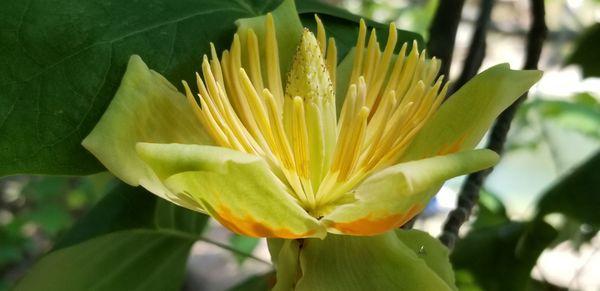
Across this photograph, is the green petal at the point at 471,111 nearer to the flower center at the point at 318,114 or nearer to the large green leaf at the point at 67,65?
the flower center at the point at 318,114

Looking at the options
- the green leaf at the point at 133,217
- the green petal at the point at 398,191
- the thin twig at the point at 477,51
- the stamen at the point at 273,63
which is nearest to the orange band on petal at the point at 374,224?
the green petal at the point at 398,191

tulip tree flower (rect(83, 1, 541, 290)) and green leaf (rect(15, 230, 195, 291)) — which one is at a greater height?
tulip tree flower (rect(83, 1, 541, 290))

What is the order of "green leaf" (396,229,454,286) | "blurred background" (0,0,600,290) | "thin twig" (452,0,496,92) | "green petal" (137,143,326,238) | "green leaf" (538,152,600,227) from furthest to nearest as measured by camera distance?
"blurred background" (0,0,600,290) → "thin twig" (452,0,496,92) → "green leaf" (538,152,600,227) → "green leaf" (396,229,454,286) → "green petal" (137,143,326,238)

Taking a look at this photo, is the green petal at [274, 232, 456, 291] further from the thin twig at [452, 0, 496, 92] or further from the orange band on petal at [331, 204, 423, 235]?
the thin twig at [452, 0, 496, 92]

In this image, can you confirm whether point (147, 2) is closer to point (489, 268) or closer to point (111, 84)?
point (111, 84)

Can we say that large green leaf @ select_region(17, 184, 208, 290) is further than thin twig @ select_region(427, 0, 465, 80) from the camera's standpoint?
No

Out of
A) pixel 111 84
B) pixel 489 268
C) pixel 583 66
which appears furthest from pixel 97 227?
pixel 583 66

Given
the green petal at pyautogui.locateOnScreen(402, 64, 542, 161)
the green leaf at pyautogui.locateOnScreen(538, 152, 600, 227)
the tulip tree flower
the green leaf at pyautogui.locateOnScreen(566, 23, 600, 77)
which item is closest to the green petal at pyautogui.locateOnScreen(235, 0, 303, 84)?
the tulip tree flower

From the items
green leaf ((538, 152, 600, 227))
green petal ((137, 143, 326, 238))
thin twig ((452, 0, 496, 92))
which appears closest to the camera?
green petal ((137, 143, 326, 238))
